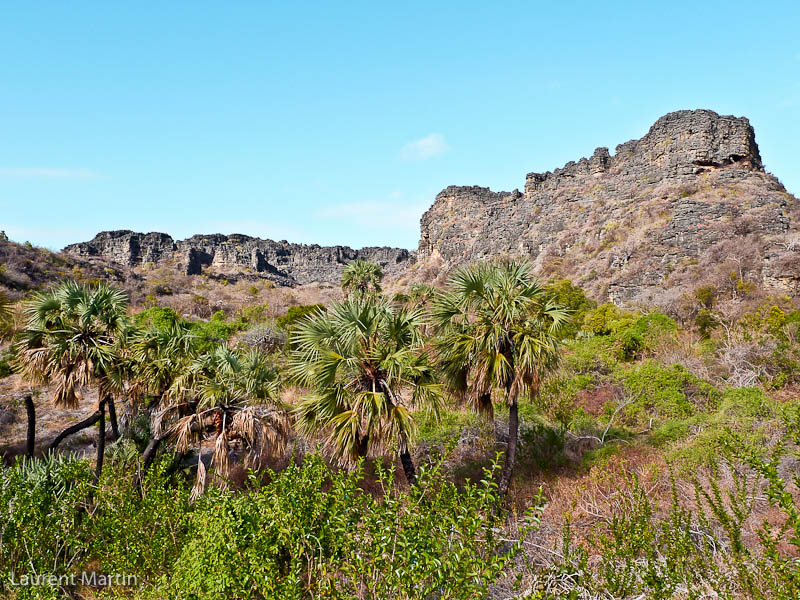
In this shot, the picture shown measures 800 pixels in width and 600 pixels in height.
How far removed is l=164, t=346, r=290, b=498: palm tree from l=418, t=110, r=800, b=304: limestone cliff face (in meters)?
19.8

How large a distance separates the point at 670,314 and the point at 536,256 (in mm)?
21545

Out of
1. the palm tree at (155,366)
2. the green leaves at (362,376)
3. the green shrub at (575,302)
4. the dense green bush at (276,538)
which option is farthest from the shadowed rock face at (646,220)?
the palm tree at (155,366)

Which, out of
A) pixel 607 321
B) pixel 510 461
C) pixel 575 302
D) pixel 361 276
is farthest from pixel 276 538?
pixel 361 276

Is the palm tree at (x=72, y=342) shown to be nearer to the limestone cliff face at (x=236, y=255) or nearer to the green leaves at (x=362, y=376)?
the green leaves at (x=362, y=376)

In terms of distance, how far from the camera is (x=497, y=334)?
744cm

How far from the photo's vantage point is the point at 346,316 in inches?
286

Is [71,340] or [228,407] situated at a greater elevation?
[71,340]

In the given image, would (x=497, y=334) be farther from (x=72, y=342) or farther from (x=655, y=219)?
(x=655, y=219)

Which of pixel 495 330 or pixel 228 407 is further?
pixel 228 407

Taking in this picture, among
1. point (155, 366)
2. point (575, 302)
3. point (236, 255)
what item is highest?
point (236, 255)

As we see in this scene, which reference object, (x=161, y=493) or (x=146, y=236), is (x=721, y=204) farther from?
(x=146, y=236)

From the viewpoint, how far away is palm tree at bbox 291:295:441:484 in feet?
22.0

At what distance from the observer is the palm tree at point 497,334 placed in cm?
742

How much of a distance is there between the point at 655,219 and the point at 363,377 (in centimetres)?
3025
